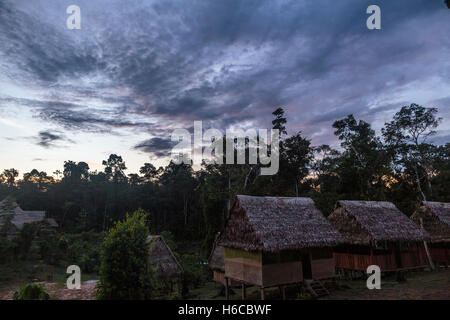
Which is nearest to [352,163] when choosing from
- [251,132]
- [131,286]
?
[251,132]

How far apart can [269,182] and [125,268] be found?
2409cm

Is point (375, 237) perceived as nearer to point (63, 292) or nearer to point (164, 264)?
point (164, 264)

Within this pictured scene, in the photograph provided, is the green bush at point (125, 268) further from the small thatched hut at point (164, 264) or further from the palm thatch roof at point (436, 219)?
the palm thatch roof at point (436, 219)

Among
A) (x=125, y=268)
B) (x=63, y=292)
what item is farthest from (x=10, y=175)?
(x=125, y=268)

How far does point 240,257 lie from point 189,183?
37.5 meters

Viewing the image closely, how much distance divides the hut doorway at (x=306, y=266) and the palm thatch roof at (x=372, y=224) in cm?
330

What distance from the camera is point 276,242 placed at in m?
11.7

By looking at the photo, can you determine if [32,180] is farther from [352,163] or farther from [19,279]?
[352,163]

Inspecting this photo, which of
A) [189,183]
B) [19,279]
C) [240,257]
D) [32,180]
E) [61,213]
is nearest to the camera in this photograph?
[240,257]

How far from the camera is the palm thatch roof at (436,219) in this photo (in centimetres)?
1761

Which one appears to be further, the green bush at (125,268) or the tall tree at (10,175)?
the tall tree at (10,175)

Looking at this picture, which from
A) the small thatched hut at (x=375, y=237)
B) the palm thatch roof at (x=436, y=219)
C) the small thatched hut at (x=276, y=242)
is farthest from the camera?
the palm thatch roof at (x=436, y=219)

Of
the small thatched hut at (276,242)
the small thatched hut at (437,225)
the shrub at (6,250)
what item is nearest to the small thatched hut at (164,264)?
the small thatched hut at (276,242)

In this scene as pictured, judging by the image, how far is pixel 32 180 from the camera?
54.7m
